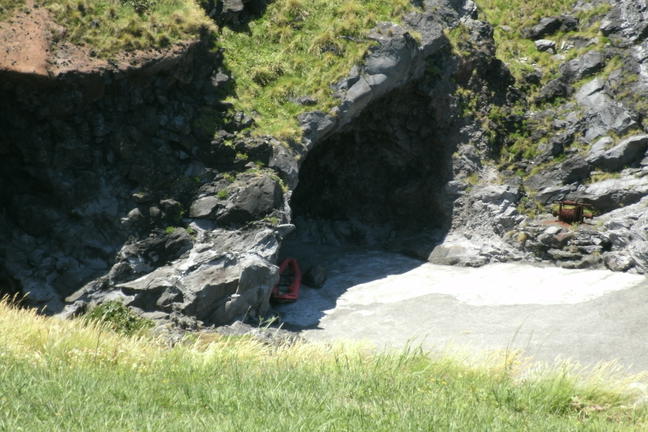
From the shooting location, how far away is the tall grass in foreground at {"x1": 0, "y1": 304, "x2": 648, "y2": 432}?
6.77m

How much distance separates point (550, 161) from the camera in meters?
31.9

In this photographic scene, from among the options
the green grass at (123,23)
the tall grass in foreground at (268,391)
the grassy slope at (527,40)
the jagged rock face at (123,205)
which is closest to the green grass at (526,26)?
the grassy slope at (527,40)

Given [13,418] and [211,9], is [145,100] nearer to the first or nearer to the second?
[211,9]

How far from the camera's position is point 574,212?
29016 millimetres

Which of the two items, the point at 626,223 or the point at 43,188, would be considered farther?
the point at 626,223

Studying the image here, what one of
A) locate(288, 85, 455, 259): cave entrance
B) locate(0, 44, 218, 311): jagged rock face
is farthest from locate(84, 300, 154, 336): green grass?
locate(288, 85, 455, 259): cave entrance

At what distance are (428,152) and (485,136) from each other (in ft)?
9.78

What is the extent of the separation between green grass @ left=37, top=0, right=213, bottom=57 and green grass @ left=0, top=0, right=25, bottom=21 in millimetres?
825

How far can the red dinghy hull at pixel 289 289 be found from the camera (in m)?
25.4

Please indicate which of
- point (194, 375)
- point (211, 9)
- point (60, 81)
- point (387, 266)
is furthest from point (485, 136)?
point (194, 375)

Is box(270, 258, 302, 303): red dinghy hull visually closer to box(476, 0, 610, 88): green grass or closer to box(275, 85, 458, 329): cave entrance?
box(275, 85, 458, 329): cave entrance

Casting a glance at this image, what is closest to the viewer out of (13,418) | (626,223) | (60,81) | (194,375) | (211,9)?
(13,418)

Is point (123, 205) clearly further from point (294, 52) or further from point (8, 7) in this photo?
point (294, 52)

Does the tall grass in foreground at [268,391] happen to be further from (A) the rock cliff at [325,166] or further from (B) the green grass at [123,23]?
(B) the green grass at [123,23]
